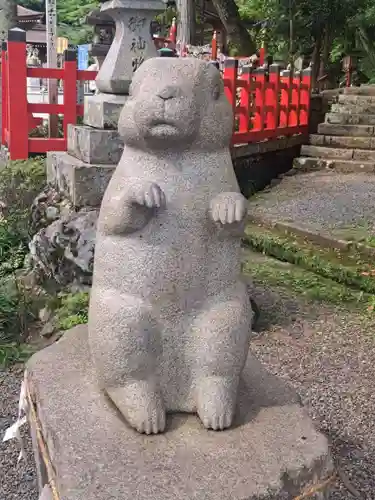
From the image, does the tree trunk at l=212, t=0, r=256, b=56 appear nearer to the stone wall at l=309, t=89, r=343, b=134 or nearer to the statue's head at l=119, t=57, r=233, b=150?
the stone wall at l=309, t=89, r=343, b=134

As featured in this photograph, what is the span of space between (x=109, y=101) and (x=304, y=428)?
3.46 m

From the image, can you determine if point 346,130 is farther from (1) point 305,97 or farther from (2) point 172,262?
(2) point 172,262

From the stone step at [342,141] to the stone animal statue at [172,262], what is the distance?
895 centimetres

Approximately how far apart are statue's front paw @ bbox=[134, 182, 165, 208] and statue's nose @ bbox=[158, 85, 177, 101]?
1.02 ft

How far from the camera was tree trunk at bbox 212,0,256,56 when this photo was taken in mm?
13953

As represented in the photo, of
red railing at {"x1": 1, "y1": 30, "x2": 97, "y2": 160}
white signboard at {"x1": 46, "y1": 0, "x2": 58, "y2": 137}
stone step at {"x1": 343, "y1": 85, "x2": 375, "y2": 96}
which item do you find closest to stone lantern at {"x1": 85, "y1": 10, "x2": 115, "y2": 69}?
white signboard at {"x1": 46, "y1": 0, "x2": 58, "y2": 137}

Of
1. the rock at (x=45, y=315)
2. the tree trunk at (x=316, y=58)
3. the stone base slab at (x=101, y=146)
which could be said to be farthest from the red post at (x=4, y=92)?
the tree trunk at (x=316, y=58)

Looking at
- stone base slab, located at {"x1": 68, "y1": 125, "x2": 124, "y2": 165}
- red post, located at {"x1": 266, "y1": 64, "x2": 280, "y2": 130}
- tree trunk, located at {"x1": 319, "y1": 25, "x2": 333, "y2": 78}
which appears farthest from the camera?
tree trunk, located at {"x1": 319, "y1": 25, "x2": 333, "y2": 78}

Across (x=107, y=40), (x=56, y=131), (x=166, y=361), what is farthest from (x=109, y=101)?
(x=107, y=40)

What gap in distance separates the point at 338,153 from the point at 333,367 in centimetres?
723

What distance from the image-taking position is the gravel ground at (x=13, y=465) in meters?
2.98

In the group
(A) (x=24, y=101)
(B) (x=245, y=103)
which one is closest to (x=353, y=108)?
(B) (x=245, y=103)

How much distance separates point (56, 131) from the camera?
24.7 ft

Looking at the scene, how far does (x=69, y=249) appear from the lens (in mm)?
4680
